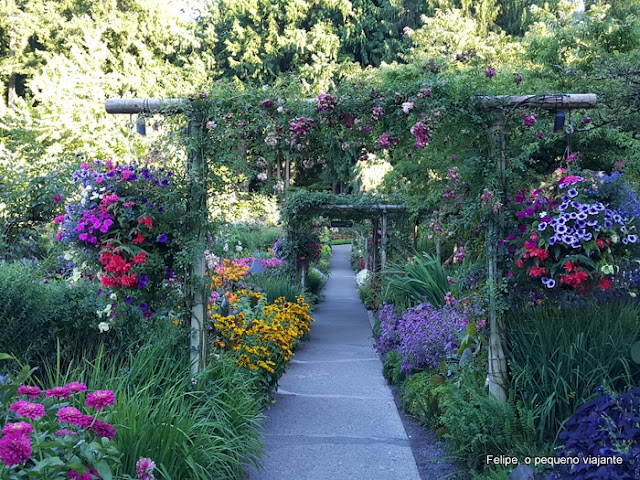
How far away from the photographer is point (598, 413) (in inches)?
119

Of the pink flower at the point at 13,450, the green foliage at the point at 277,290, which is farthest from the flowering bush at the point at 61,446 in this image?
the green foliage at the point at 277,290

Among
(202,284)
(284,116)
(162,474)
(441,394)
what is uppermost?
(284,116)

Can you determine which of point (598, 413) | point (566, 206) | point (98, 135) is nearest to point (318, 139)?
point (566, 206)

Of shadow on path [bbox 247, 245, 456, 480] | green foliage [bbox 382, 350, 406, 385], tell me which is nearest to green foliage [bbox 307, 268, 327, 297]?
shadow on path [bbox 247, 245, 456, 480]

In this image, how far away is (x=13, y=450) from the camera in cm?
174

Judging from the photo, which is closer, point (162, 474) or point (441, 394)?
point (162, 474)

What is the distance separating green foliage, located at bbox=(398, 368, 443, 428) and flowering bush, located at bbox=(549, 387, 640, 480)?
1.46 meters

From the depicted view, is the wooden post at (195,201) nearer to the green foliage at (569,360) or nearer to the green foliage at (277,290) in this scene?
the green foliage at (569,360)

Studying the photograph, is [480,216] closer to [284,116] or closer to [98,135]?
[284,116]

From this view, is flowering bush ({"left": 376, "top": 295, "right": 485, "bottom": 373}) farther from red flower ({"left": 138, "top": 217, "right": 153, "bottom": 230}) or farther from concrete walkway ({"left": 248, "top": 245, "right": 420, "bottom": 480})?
red flower ({"left": 138, "top": 217, "right": 153, "bottom": 230})

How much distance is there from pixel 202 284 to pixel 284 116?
1350 mm

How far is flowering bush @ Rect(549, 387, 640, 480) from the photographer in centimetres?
258

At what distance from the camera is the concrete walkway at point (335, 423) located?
3.81 m

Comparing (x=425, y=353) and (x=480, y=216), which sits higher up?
(x=480, y=216)
